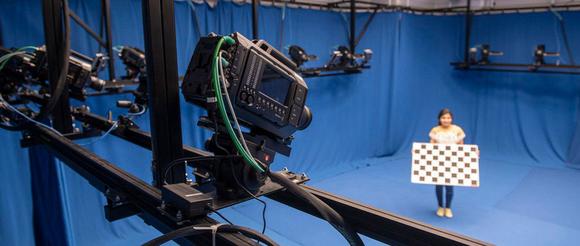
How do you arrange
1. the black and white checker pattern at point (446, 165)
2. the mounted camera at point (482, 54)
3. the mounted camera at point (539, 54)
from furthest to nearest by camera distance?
1. the mounted camera at point (482, 54)
2. the mounted camera at point (539, 54)
3. the black and white checker pattern at point (446, 165)

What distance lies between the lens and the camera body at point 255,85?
35.6 inches

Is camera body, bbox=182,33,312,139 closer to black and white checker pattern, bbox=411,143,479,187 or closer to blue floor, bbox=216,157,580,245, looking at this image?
blue floor, bbox=216,157,580,245

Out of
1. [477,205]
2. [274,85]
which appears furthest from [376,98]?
[274,85]

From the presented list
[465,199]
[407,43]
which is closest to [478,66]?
[407,43]

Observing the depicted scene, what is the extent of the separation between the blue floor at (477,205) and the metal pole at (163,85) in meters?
2.69

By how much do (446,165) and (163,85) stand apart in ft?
12.0

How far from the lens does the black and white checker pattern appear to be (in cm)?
401

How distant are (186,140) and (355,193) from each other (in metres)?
2.07

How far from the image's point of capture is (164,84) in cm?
101

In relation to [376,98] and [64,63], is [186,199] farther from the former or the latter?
[376,98]

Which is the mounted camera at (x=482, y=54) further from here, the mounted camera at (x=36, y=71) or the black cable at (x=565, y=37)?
the mounted camera at (x=36, y=71)

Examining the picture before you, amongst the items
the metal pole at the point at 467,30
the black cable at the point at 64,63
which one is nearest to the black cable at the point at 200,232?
the black cable at the point at 64,63

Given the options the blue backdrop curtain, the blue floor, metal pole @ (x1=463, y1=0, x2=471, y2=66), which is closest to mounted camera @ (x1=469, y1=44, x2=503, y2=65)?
metal pole @ (x1=463, y1=0, x2=471, y2=66)

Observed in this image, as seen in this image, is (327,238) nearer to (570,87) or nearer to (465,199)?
(465,199)
